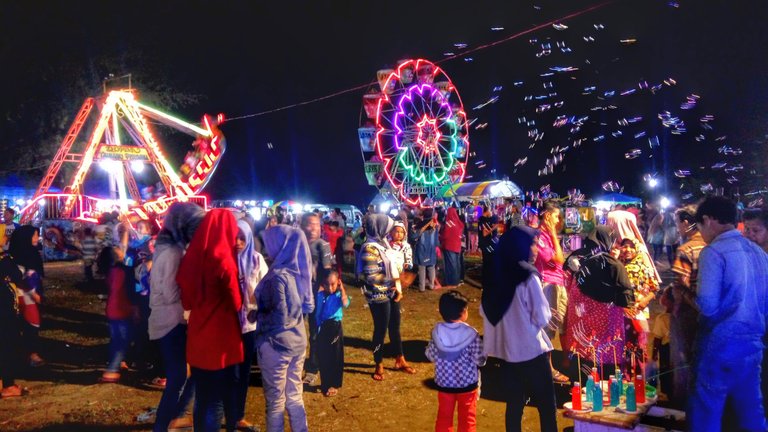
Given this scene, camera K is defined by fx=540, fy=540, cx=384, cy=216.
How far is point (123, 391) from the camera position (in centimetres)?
559

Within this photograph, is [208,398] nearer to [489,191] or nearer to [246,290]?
[246,290]

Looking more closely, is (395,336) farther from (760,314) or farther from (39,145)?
(39,145)

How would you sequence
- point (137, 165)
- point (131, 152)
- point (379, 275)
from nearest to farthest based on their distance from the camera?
point (379, 275) < point (131, 152) < point (137, 165)

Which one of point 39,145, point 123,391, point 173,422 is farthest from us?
point 39,145

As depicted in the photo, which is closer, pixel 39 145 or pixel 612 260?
pixel 612 260

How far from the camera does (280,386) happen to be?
378 cm

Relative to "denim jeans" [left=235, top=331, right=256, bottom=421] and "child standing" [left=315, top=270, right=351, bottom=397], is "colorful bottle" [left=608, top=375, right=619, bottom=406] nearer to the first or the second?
"child standing" [left=315, top=270, right=351, bottom=397]

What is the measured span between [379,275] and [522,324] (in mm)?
2321

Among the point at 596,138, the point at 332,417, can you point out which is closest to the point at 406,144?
the point at 332,417

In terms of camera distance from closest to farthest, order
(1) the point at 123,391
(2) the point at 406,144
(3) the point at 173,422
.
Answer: (3) the point at 173,422 → (1) the point at 123,391 → (2) the point at 406,144

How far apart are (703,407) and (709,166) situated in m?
31.6


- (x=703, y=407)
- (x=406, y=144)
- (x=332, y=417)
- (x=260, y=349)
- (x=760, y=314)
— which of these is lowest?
(x=332, y=417)

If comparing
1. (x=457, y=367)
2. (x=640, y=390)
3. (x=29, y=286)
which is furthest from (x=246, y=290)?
(x=29, y=286)

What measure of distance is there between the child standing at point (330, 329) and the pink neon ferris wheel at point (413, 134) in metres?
14.0
